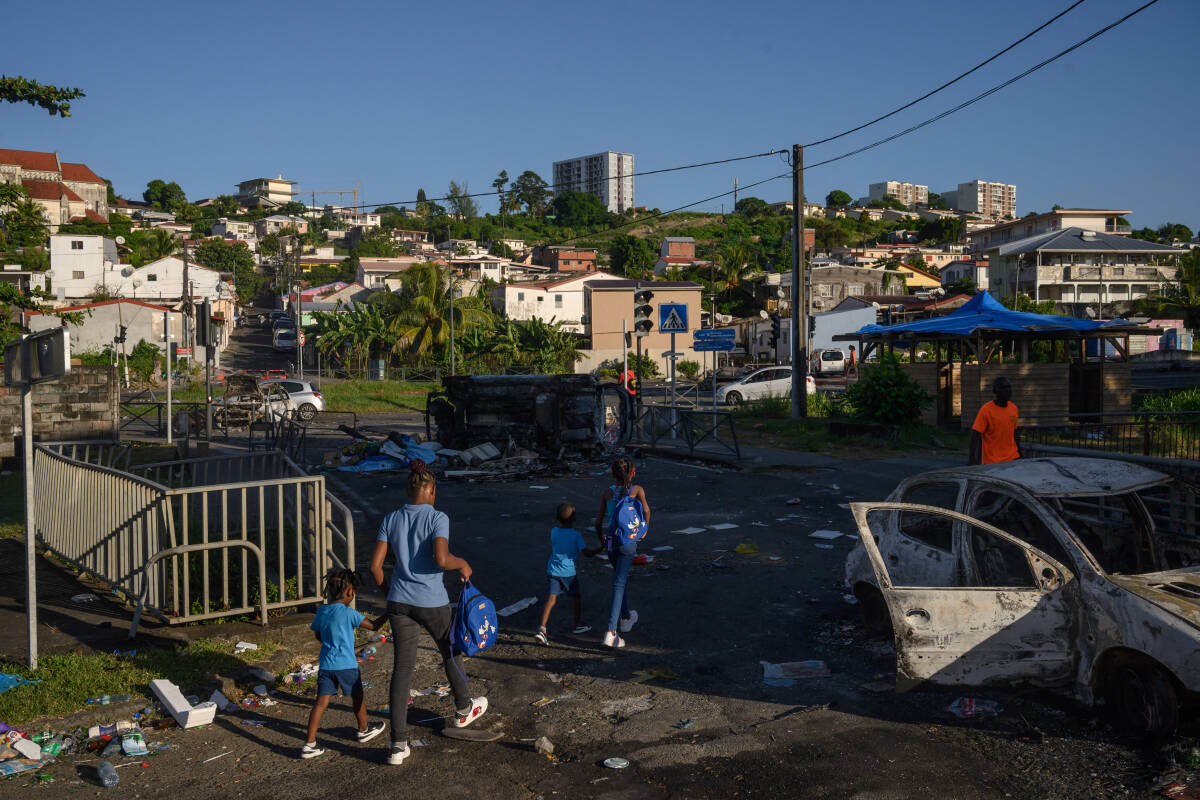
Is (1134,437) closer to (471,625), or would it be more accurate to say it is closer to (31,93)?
(471,625)

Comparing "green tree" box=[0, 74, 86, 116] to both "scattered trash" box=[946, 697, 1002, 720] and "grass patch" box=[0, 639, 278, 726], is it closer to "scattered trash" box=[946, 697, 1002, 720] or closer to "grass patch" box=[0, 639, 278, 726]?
"grass patch" box=[0, 639, 278, 726]

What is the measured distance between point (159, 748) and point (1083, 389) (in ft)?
75.1

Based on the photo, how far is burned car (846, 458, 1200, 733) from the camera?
16.0 ft

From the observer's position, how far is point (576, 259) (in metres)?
99.1

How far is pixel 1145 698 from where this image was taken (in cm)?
487

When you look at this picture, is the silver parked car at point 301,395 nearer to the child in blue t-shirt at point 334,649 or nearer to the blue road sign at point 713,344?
the blue road sign at point 713,344

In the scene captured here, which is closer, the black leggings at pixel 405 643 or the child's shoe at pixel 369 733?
the black leggings at pixel 405 643

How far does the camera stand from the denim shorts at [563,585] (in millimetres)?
7070

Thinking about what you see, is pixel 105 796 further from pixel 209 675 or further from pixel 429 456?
pixel 429 456

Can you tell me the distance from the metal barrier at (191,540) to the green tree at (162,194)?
6066 inches

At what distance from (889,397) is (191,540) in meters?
16.1

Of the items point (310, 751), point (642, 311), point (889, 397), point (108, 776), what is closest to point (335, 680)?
point (310, 751)

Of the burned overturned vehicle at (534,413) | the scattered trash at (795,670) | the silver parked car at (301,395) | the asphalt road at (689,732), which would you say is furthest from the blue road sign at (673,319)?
the silver parked car at (301,395)

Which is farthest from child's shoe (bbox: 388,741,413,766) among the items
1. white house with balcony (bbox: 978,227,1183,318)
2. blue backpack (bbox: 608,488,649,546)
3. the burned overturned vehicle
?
white house with balcony (bbox: 978,227,1183,318)
